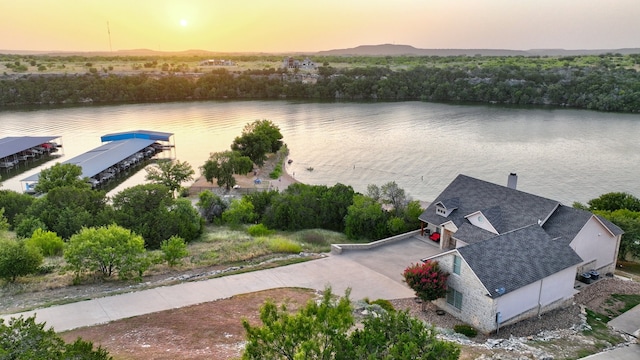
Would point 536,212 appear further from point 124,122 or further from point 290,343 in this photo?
point 124,122

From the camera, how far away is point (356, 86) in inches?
5217

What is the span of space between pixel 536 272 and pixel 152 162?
55.0 meters

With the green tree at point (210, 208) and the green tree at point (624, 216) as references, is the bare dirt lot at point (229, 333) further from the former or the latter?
the green tree at point (210, 208)

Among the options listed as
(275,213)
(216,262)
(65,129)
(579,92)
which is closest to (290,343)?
(216,262)

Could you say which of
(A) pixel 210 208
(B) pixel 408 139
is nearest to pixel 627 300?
(A) pixel 210 208

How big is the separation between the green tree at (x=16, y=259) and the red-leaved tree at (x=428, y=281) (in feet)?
61.5

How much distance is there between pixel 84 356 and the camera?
462 inches

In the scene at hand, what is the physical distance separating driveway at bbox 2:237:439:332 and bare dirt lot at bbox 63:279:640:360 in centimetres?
81

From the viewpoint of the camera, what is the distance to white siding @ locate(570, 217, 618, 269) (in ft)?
83.5

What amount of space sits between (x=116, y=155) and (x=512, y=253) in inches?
1993

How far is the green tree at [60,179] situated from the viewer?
42.5 metres

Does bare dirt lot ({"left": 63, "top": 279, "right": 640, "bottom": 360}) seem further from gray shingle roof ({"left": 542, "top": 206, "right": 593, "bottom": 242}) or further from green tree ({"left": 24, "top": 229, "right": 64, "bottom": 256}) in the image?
green tree ({"left": 24, "top": 229, "right": 64, "bottom": 256})

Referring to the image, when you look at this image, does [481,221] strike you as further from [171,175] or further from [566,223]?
[171,175]

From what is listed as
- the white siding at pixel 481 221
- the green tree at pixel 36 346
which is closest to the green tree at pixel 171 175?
the white siding at pixel 481 221
